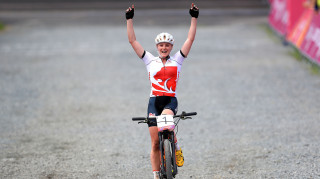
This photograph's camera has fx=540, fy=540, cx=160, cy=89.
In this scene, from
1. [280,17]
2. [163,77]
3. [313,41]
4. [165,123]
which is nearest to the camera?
[165,123]

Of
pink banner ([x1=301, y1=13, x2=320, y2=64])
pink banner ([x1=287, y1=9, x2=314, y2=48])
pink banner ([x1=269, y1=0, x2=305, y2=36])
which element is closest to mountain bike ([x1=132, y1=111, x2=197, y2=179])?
pink banner ([x1=301, y1=13, x2=320, y2=64])

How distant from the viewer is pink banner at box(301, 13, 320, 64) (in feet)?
50.5

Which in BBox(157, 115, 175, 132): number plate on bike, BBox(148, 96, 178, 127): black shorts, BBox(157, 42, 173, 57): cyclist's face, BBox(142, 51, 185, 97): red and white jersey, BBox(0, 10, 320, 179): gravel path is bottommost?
→ BBox(0, 10, 320, 179): gravel path

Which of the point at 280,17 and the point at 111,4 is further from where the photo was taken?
the point at 111,4

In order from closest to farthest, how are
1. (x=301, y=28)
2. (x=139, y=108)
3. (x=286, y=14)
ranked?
(x=139, y=108)
(x=301, y=28)
(x=286, y=14)

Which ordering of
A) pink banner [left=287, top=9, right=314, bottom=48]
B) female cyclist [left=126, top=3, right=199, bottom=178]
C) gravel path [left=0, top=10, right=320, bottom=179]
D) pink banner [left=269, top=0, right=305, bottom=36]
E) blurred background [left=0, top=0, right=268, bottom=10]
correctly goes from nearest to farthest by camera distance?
female cyclist [left=126, top=3, right=199, bottom=178]
gravel path [left=0, top=10, right=320, bottom=179]
pink banner [left=287, top=9, right=314, bottom=48]
pink banner [left=269, top=0, right=305, bottom=36]
blurred background [left=0, top=0, right=268, bottom=10]

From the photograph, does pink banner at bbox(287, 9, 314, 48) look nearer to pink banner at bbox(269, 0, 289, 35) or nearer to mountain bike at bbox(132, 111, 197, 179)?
pink banner at bbox(269, 0, 289, 35)

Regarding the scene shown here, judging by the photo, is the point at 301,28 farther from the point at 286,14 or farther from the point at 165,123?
the point at 165,123

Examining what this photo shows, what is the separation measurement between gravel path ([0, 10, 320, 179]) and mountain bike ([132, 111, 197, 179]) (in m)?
1.04

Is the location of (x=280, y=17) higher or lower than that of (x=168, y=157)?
lower

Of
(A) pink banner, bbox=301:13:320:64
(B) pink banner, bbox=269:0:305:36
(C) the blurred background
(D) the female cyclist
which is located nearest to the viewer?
(D) the female cyclist

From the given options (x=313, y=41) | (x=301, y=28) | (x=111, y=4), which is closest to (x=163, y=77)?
(x=313, y=41)

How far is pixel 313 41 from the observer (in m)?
15.9

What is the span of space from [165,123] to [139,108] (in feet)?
17.8
